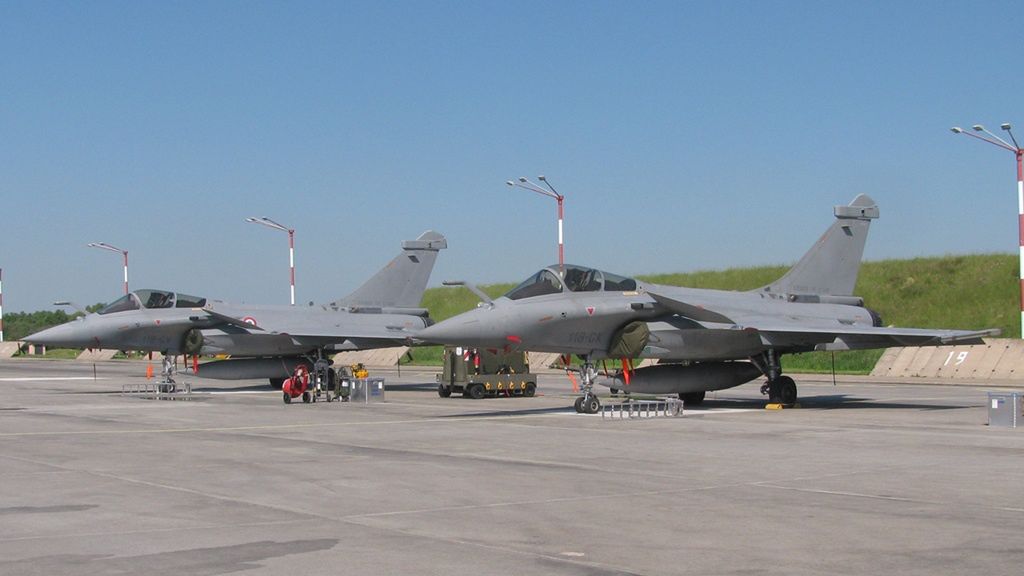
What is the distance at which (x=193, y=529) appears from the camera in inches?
348

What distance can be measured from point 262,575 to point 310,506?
9.71ft

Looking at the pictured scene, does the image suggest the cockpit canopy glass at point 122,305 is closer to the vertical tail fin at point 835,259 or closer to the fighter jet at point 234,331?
the fighter jet at point 234,331

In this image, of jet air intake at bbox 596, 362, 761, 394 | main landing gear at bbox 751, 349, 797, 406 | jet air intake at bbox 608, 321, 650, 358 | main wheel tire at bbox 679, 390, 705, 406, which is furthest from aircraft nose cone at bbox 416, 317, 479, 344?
main landing gear at bbox 751, 349, 797, 406

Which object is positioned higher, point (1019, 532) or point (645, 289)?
point (645, 289)

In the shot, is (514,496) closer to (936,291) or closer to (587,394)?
(587,394)

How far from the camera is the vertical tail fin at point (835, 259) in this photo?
2638 cm

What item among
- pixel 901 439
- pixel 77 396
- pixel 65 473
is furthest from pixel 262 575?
pixel 77 396

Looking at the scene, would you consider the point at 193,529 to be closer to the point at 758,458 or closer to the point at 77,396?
the point at 758,458

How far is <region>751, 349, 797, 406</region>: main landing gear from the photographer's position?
2377 cm

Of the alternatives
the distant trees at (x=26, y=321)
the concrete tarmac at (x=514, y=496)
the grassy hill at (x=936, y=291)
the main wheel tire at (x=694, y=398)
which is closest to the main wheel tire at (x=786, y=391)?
the main wheel tire at (x=694, y=398)

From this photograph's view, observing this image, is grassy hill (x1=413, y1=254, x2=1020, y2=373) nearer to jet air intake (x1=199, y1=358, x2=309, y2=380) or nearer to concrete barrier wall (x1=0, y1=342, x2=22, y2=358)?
jet air intake (x1=199, y1=358, x2=309, y2=380)

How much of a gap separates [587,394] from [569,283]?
7.31ft

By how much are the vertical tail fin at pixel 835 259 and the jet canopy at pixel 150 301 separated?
15.7 m

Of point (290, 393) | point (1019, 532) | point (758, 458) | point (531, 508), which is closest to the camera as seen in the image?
point (1019, 532)
